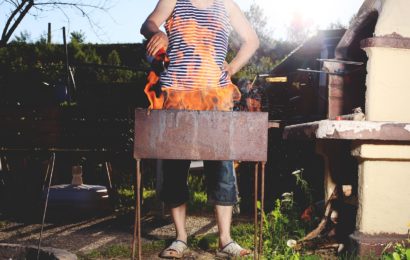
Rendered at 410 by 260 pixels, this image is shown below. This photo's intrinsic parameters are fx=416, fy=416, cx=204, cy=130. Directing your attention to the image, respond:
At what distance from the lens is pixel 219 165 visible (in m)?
3.25

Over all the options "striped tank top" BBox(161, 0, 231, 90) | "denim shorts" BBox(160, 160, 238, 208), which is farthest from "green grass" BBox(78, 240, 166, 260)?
"striped tank top" BBox(161, 0, 231, 90)

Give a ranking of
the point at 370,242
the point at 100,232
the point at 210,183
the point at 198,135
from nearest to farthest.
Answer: the point at 198,135 → the point at 370,242 → the point at 210,183 → the point at 100,232

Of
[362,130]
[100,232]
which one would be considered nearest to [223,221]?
[362,130]

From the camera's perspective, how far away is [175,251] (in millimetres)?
3176

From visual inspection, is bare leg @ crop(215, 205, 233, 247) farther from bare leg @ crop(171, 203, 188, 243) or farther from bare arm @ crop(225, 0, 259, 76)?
bare arm @ crop(225, 0, 259, 76)

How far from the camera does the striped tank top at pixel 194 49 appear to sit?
3.16 m

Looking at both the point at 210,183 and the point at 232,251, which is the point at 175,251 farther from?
the point at 210,183

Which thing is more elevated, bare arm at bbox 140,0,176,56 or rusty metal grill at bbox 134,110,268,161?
bare arm at bbox 140,0,176,56

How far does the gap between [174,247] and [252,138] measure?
1185 mm

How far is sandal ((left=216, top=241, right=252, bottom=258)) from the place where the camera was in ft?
10.2

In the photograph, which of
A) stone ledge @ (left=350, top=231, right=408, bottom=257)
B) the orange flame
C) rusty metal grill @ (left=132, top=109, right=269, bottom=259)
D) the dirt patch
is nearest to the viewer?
rusty metal grill @ (left=132, top=109, right=269, bottom=259)

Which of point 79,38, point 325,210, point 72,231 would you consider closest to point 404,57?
point 325,210

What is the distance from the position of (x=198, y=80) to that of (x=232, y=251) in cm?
132

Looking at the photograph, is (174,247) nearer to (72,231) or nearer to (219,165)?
(219,165)
